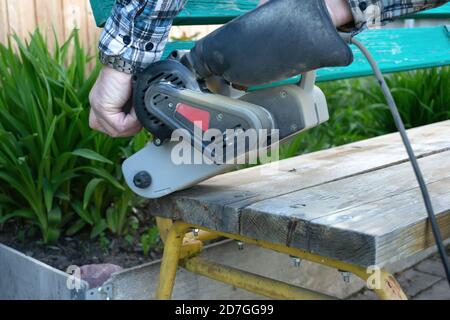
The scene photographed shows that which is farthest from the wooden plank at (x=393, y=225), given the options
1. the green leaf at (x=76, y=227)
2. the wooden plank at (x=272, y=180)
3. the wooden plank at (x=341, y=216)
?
the green leaf at (x=76, y=227)

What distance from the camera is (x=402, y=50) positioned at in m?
2.52

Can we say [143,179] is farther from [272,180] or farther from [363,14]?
[363,14]

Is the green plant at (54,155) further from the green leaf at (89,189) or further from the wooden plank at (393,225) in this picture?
the wooden plank at (393,225)

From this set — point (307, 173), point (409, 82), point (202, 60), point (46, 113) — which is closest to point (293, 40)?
point (202, 60)

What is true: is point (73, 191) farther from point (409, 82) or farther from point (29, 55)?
point (409, 82)

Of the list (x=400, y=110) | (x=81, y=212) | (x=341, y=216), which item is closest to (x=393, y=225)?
(x=341, y=216)

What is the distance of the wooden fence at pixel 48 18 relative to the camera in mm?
2801

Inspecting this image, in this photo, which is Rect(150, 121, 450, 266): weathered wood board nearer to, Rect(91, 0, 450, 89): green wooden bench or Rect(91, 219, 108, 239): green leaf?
Rect(91, 0, 450, 89): green wooden bench

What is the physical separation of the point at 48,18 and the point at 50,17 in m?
0.01

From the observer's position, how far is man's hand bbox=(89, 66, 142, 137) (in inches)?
51.4

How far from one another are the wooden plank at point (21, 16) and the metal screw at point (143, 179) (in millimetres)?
1652

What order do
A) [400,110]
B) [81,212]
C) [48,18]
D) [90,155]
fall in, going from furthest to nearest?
[400,110] < [48,18] < [81,212] < [90,155]

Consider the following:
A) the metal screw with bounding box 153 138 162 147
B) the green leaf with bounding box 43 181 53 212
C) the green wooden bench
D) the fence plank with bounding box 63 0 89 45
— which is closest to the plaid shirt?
Result: the metal screw with bounding box 153 138 162 147

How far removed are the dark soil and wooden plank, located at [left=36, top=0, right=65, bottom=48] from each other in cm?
113
